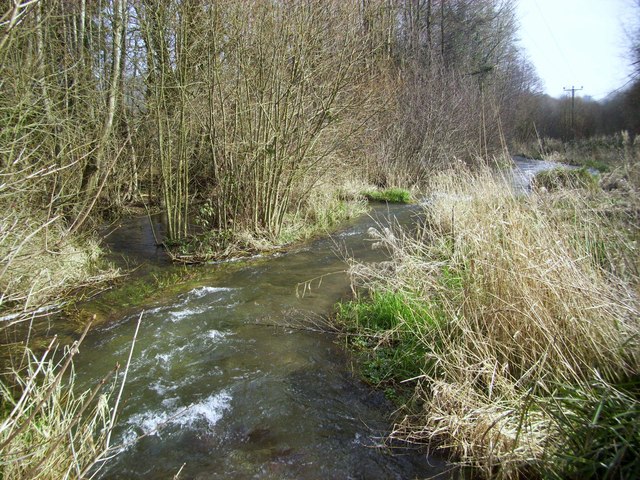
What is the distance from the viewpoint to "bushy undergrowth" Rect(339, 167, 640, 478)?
1.86 metres

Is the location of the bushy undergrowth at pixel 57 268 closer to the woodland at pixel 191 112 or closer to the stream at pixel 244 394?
the woodland at pixel 191 112

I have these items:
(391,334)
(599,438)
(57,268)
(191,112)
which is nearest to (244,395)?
(391,334)

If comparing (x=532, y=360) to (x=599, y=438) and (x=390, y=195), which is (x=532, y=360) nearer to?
(x=599, y=438)

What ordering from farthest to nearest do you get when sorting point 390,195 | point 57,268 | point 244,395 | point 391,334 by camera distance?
point 390,195
point 57,268
point 391,334
point 244,395

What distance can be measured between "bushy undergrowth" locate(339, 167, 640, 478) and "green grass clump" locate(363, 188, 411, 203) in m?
8.66

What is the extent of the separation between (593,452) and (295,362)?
8.12 feet

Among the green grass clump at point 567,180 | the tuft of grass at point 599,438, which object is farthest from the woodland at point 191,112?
the tuft of grass at point 599,438

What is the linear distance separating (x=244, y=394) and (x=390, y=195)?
32.3 feet

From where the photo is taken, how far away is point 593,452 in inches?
A: 65.2

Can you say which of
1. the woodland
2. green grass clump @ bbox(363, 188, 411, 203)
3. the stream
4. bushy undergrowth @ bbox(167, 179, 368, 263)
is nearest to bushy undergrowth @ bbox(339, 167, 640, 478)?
the stream

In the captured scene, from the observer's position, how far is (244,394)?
325 cm

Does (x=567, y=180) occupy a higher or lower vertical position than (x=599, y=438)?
higher

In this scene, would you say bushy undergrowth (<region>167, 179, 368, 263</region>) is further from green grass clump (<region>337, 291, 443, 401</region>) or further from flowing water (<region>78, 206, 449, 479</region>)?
green grass clump (<region>337, 291, 443, 401</region>)

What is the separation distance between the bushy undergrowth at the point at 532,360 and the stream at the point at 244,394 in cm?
32
